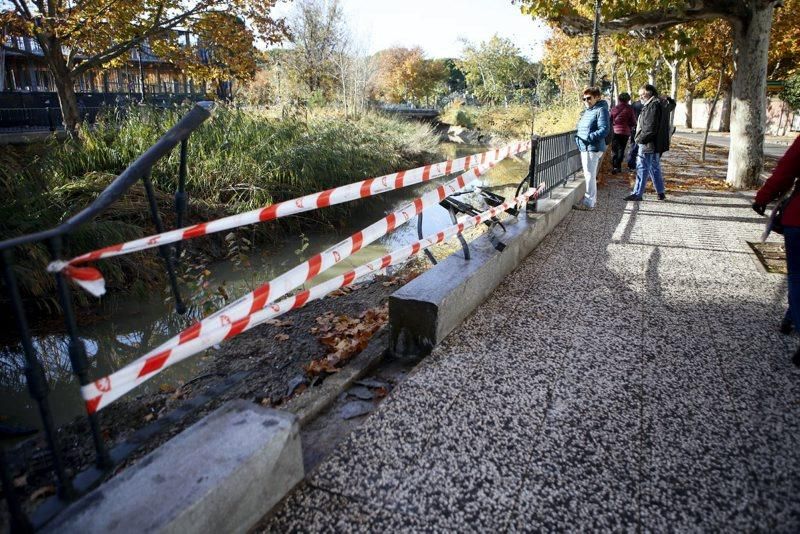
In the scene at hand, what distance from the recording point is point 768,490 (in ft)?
7.81

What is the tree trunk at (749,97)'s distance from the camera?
31.8 feet

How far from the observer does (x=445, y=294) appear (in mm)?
3721

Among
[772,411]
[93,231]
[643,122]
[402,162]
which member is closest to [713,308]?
[772,411]

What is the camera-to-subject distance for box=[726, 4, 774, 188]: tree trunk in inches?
381

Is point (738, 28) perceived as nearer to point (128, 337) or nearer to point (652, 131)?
point (652, 131)

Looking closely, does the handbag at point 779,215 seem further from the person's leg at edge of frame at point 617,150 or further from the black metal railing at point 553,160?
the person's leg at edge of frame at point 617,150

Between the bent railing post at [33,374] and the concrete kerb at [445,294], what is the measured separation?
2.16m

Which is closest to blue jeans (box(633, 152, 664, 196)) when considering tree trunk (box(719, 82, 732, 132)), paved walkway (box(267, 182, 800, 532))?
paved walkway (box(267, 182, 800, 532))

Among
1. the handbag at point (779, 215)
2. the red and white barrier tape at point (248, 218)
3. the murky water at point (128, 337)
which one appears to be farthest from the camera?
the murky water at point (128, 337)

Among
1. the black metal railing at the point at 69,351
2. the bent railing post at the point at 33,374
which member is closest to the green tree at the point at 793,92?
the black metal railing at the point at 69,351

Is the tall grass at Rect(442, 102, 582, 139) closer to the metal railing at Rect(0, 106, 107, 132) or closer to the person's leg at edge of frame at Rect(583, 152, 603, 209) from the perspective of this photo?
the person's leg at edge of frame at Rect(583, 152, 603, 209)

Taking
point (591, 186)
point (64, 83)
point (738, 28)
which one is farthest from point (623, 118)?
point (64, 83)

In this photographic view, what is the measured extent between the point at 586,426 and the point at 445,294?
50.9 inches

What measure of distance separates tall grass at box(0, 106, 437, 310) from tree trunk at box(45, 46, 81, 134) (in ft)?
5.64
